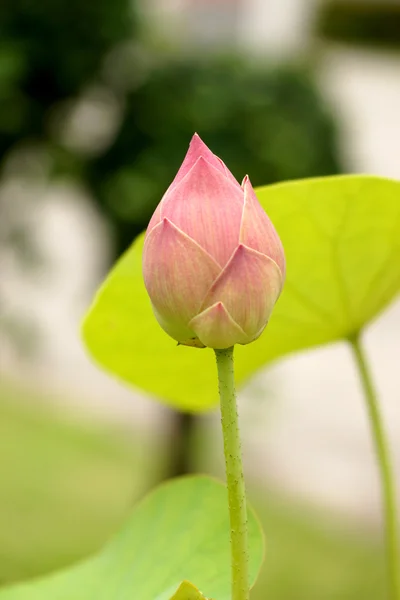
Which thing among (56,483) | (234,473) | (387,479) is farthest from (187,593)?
(56,483)

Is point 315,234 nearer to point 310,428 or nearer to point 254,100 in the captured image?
point 254,100

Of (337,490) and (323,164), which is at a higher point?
(323,164)

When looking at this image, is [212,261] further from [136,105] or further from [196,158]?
[136,105]

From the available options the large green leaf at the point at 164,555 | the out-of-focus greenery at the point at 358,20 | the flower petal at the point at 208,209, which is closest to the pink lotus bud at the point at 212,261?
the flower petal at the point at 208,209

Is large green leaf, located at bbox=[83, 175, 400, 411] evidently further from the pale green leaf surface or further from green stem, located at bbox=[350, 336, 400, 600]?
the pale green leaf surface

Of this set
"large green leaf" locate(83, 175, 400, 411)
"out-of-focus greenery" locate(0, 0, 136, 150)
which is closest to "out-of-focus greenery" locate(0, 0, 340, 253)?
"out-of-focus greenery" locate(0, 0, 136, 150)

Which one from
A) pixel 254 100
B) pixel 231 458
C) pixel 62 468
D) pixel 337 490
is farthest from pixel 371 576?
pixel 231 458

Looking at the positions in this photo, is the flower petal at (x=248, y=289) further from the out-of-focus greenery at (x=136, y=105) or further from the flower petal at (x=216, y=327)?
the out-of-focus greenery at (x=136, y=105)

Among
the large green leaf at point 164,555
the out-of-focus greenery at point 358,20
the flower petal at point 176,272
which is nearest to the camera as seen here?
the flower petal at point 176,272
